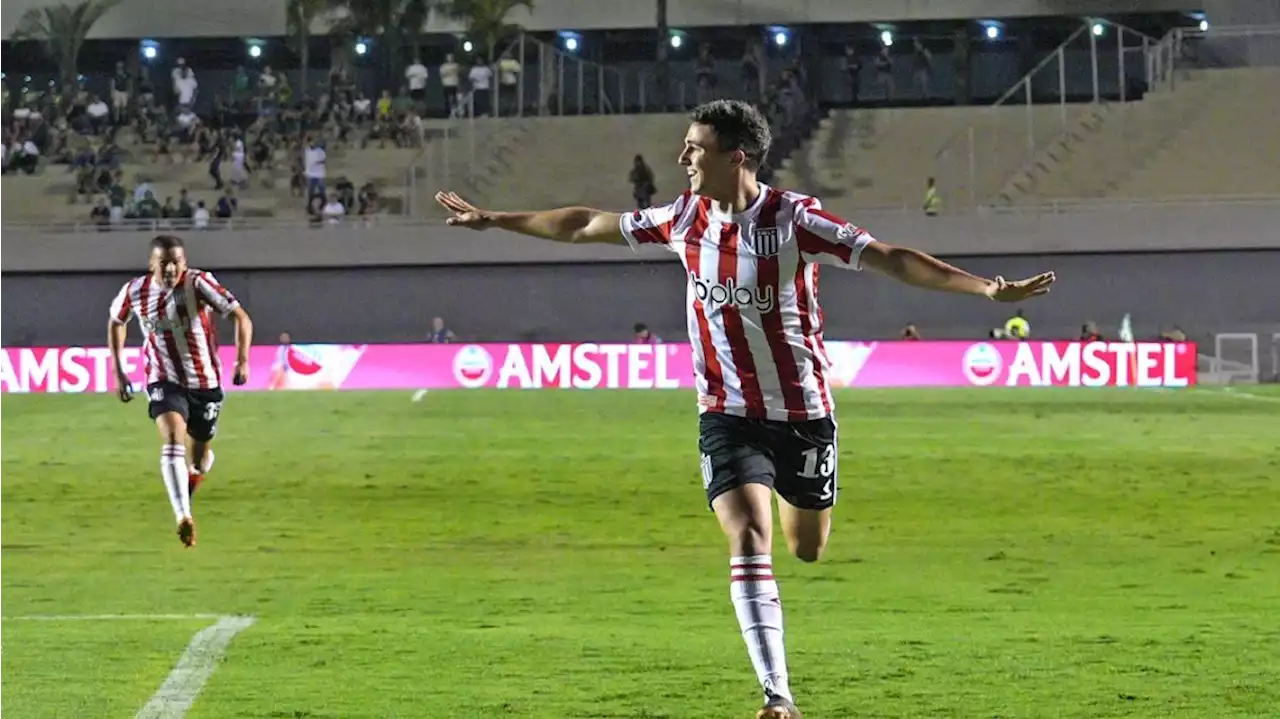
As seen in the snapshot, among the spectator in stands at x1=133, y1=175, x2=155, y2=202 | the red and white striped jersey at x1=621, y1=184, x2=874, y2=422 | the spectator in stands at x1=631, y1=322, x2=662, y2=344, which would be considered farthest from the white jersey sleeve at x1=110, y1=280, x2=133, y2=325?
the spectator in stands at x1=133, y1=175, x2=155, y2=202

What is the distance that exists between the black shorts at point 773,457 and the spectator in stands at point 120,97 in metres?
44.2

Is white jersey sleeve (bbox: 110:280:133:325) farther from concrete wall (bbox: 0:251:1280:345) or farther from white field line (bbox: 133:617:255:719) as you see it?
concrete wall (bbox: 0:251:1280:345)

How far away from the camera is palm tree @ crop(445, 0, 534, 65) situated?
50750mm

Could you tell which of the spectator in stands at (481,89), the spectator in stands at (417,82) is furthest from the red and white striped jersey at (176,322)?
the spectator in stands at (417,82)

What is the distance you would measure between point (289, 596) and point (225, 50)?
4673 cm

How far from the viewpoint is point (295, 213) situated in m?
46.7

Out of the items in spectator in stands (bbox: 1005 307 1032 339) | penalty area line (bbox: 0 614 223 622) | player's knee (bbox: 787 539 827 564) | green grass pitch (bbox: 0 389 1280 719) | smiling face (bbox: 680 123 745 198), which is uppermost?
smiling face (bbox: 680 123 745 198)

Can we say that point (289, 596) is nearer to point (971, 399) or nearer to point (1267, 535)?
point (1267, 535)

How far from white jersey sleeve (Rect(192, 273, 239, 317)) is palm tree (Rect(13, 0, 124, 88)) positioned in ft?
126

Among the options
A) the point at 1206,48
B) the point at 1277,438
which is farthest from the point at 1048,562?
the point at 1206,48

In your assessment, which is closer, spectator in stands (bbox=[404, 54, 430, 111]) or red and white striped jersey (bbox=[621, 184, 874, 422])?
red and white striped jersey (bbox=[621, 184, 874, 422])

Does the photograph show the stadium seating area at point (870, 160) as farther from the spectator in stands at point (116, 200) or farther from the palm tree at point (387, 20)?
the palm tree at point (387, 20)

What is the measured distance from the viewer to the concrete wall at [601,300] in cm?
4569

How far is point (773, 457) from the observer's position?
7.78m
